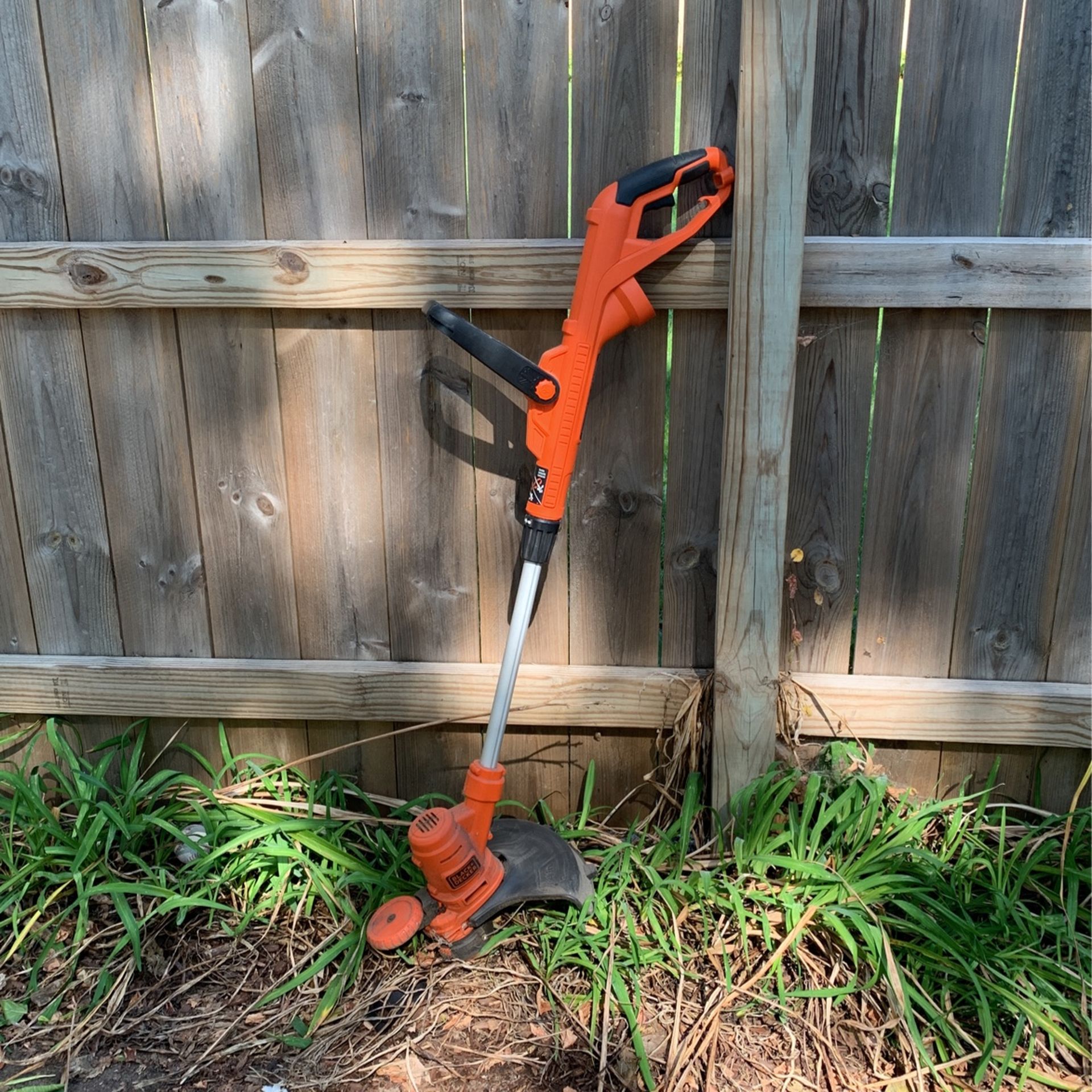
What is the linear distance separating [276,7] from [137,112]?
34 centimetres

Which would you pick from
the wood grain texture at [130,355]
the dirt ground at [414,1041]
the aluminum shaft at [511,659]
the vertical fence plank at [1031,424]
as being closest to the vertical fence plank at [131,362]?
the wood grain texture at [130,355]

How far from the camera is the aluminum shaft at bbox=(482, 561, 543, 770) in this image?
66.4 inches

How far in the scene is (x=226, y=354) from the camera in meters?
1.88

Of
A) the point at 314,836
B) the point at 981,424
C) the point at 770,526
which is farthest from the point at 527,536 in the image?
the point at 981,424

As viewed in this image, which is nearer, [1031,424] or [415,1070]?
[415,1070]

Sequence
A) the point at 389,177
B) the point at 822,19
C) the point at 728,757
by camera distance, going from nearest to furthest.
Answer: the point at 822,19, the point at 389,177, the point at 728,757

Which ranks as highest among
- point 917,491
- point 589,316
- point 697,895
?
point 589,316

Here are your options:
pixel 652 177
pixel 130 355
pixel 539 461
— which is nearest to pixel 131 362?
pixel 130 355

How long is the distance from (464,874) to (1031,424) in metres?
1.40

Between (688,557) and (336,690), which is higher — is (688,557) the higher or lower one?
the higher one

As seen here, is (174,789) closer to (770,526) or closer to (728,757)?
(728,757)

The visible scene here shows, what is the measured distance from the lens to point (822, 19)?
1.63m

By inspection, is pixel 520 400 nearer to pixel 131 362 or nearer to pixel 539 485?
pixel 539 485

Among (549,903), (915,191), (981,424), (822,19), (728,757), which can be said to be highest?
(822,19)
